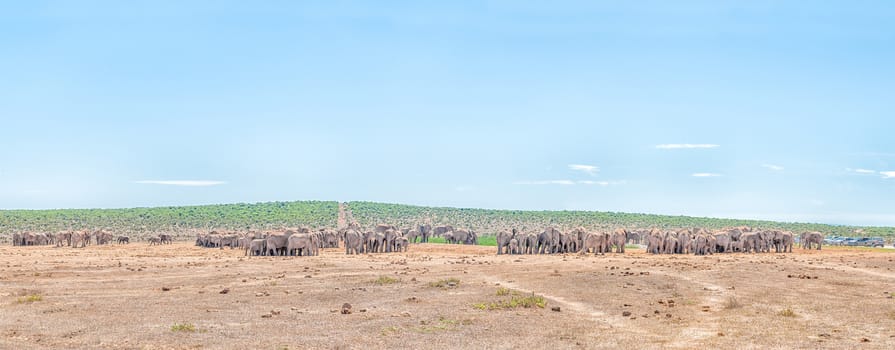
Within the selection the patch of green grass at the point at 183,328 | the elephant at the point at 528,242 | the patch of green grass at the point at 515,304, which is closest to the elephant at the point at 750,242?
the elephant at the point at 528,242

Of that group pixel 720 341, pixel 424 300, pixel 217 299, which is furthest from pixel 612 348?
pixel 217 299

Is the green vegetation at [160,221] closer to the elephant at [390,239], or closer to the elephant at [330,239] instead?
the elephant at [330,239]

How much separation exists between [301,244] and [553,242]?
65.4 feet

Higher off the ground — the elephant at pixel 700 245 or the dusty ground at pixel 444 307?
the elephant at pixel 700 245

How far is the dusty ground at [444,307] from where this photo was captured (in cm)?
2248

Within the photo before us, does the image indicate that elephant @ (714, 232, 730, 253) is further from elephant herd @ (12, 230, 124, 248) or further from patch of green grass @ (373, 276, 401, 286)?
elephant herd @ (12, 230, 124, 248)

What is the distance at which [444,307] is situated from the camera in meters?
29.5

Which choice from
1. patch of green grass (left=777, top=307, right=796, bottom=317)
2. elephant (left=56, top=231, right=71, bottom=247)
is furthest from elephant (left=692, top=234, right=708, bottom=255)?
elephant (left=56, top=231, right=71, bottom=247)

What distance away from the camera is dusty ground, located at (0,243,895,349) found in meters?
22.5

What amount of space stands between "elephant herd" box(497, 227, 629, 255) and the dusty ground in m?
17.5

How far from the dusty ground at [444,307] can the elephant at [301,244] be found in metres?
13.1

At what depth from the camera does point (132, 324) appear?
25.2 meters

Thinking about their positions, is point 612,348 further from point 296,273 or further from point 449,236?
point 449,236

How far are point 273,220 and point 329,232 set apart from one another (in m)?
95.6
